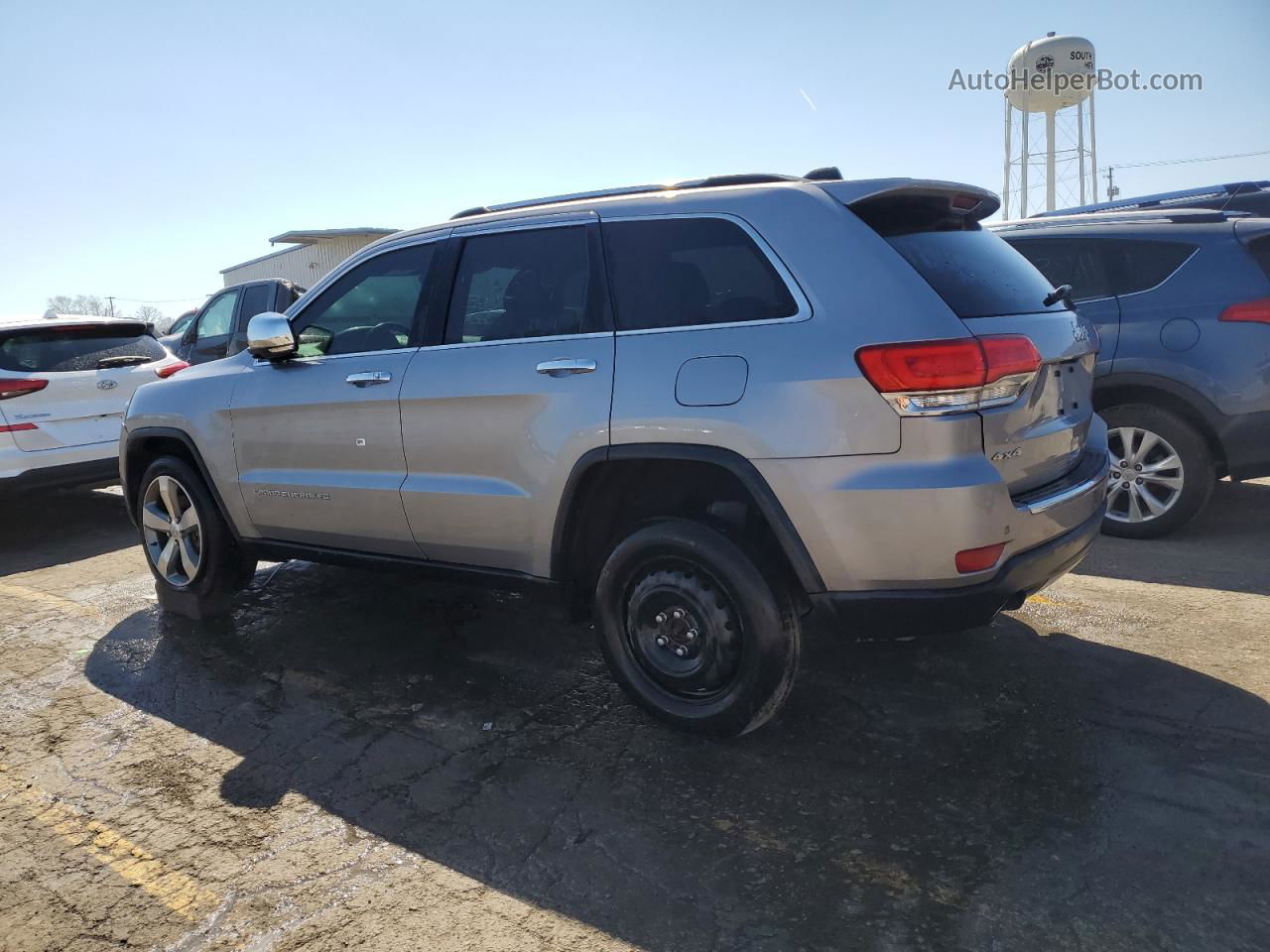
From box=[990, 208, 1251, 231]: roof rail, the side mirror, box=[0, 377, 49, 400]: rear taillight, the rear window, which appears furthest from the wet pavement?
the rear window

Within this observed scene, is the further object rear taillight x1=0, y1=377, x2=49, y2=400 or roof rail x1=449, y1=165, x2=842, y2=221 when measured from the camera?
rear taillight x1=0, y1=377, x2=49, y2=400

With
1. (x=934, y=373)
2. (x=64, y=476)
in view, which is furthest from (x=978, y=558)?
(x=64, y=476)

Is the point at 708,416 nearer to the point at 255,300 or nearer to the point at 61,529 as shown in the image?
the point at 61,529

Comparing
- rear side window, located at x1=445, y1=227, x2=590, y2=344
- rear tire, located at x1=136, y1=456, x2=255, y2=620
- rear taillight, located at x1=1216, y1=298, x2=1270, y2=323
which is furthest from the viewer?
rear taillight, located at x1=1216, y1=298, x2=1270, y2=323

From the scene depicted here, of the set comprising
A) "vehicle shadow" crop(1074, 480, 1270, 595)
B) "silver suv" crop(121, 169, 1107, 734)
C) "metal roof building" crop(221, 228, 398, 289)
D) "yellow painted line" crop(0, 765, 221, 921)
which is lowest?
"vehicle shadow" crop(1074, 480, 1270, 595)

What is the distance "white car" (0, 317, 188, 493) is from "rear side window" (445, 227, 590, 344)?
12.9 feet

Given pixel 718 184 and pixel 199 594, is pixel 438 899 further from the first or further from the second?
pixel 199 594

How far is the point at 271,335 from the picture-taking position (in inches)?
160

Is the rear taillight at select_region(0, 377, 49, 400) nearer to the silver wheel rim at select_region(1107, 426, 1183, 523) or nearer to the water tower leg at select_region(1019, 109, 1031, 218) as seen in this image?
the silver wheel rim at select_region(1107, 426, 1183, 523)

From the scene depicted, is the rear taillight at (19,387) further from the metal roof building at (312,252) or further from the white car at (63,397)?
the metal roof building at (312,252)

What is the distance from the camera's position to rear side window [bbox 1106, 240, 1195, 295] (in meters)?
5.36

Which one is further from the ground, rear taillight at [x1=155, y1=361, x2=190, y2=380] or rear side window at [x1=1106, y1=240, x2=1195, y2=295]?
rear side window at [x1=1106, y1=240, x2=1195, y2=295]

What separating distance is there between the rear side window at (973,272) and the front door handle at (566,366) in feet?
3.62

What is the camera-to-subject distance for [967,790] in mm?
2850
